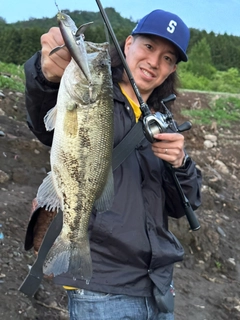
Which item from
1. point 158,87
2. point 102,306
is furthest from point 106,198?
point 158,87

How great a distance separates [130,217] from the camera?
2.45m

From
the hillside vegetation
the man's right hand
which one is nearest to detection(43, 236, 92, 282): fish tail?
the man's right hand

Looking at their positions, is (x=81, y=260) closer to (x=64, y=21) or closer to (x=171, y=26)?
(x=64, y=21)

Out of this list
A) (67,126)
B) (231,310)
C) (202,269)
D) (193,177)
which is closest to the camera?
(67,126)

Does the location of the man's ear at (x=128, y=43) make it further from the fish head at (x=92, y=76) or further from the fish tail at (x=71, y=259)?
the fish tail at (x=71, y=259)

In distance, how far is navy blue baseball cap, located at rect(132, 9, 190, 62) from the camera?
2717 mm

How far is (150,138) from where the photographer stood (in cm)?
227

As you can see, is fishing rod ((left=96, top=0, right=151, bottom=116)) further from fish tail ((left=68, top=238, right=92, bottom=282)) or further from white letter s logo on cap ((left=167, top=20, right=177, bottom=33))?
fish tail ((left=68, top=238, right=92, bottom=282))

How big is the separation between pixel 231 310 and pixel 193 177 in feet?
10.6

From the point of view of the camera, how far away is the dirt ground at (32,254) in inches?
162

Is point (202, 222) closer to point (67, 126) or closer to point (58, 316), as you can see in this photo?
point (58, 316)

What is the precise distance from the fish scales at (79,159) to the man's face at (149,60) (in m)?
0.70

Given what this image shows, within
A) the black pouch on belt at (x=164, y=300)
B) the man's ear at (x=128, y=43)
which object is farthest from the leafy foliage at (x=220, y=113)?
the black pouch on belt at (x=164, y=300)

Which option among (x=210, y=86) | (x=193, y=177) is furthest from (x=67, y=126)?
(x=210, y=86)
